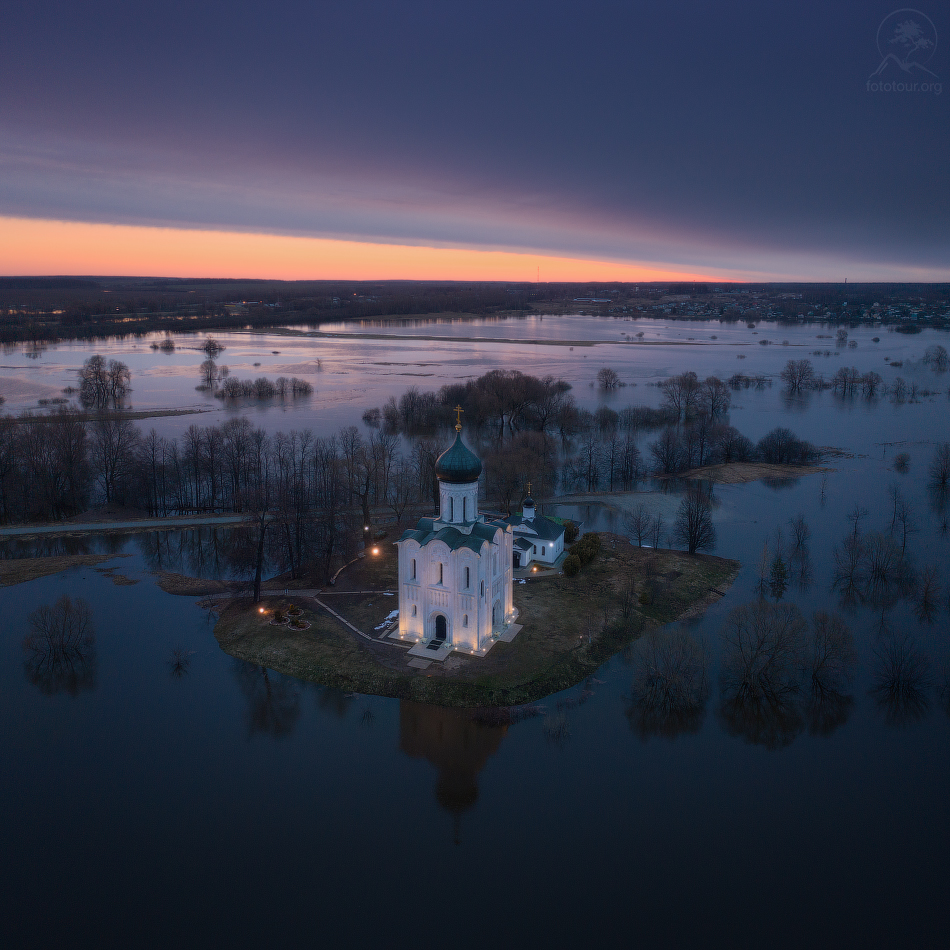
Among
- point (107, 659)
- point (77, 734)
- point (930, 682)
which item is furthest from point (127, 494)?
point (930, 682)

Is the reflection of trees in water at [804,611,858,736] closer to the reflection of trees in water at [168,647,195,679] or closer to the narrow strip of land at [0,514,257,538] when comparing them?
the reflection of trees in water at [168,647,195,679]

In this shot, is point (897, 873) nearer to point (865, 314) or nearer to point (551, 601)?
point (551, 601)

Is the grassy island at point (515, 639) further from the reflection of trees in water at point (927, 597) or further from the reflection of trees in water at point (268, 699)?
the reflection of trees in water at point (927, 597)

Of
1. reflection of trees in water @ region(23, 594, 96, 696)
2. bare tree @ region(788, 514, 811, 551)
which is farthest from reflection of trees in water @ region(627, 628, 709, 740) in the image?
reflection of trees in water @ region(23, 594, 96, 696)

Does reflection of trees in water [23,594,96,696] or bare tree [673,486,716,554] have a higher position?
bare tree [673,486,716,554]

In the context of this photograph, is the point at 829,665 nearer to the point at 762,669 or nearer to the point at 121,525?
the point at 762,669

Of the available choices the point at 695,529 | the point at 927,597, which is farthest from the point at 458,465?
the point at 927,597

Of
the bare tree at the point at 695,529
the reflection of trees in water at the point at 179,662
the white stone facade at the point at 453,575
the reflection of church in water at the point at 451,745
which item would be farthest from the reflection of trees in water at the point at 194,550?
the bare tree at the point at 695,529

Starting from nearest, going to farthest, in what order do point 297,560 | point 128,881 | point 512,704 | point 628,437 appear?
1. point 128,881
2. point 512,704
3. point 297,560
4. point 628,437
